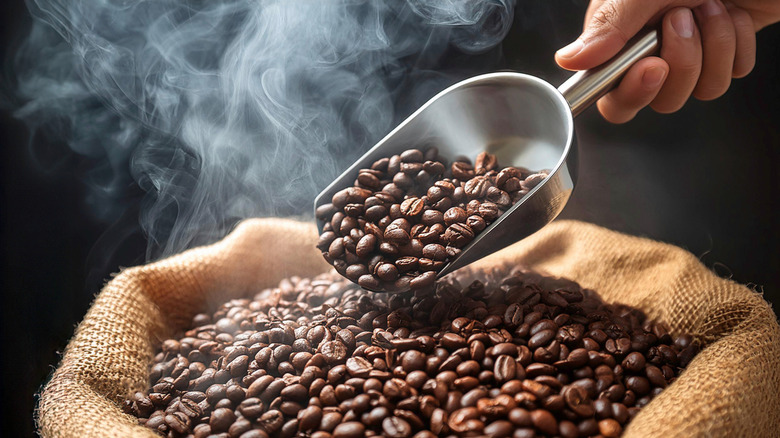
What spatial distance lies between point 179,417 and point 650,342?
1.34 metres

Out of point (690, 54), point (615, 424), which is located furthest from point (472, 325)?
point (690, 54)

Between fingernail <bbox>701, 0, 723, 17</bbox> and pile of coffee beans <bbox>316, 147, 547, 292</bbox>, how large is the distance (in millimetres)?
804

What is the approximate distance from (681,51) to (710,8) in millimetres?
216

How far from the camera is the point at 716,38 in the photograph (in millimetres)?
1837

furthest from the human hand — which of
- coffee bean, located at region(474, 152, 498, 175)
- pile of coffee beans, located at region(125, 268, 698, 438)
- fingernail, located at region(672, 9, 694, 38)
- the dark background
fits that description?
pile of coffee beans, located at region(125, 268, 698, 438)

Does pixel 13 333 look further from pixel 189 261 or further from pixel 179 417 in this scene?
pixel 179 417

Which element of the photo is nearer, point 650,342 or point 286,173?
point 650,342

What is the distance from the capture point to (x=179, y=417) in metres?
1.48

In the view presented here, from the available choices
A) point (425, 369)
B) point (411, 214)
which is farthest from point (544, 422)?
point (411, 214)

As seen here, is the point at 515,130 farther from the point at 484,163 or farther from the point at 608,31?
the point at 608,31

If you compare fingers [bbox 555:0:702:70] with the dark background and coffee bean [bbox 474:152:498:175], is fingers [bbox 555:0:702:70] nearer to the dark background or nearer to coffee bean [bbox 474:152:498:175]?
coffee bean [bbox 474:152:498:175]

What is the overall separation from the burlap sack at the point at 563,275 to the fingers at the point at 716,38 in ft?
2.13

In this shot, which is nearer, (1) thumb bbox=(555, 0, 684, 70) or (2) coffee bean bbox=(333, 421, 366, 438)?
(2) coffee bean bbox=(333, 421, 366, 438)

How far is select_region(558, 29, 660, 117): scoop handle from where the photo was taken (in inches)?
67.7
